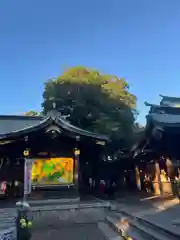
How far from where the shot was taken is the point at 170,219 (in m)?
8.82

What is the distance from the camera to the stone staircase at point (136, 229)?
7195 millimetres

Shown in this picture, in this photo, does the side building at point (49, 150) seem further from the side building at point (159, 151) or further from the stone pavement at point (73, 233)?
the side building at point (159, 151)

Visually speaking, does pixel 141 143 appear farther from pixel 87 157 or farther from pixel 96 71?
pixel 96 71

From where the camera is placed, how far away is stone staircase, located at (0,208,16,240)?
694cm

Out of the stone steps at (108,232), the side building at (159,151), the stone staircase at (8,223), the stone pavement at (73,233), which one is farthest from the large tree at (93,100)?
the stone staircase at (8,223)

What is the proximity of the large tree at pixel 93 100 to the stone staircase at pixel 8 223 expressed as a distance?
42.3 ft

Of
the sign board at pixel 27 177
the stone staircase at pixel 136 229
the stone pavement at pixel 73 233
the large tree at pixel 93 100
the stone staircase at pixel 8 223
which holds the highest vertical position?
the large tree at pixel 93 100

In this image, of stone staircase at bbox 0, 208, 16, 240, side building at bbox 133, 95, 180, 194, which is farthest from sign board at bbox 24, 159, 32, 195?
side building at bbox 133, 95, 180, 194

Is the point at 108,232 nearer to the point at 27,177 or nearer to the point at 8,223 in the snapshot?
the point at 8,223

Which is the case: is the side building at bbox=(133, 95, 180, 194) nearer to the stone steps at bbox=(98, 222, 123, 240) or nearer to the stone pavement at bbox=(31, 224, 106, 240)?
the stone steps at bbox=(98, 222, 123, 240)

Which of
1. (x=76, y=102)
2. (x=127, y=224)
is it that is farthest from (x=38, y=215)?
(x=76, y=102)

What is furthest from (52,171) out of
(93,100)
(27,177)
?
(93,100)

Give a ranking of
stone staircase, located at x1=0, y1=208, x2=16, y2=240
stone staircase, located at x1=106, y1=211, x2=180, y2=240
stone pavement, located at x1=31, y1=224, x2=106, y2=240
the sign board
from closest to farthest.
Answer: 1. stone staircase, located at x1=0, y1=208, x2=16, y2=240
2. stone staircase, located at x1=106, y1=211, x2=180, y2=240
3. stone pavement, located at x1=31, y1=224, x2=106, y2=240
4. the sign board

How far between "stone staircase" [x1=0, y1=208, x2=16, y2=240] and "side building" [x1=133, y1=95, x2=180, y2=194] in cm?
850
